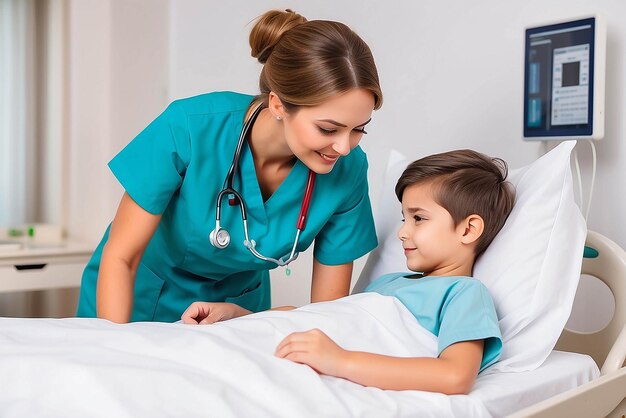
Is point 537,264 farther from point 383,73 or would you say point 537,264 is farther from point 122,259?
point 383,73

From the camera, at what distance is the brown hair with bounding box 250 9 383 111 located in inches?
53.4

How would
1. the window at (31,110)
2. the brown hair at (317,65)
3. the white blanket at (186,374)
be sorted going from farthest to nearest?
the window at (31,110) → the brown hair at (317,65) → the white blanket at (186,374)

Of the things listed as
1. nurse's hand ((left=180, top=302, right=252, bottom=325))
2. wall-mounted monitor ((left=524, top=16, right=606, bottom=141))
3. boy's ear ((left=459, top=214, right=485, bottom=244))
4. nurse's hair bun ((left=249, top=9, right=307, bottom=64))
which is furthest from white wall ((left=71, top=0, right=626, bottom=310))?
nurse's hand ((left=180, top=302, right=252, bottom=325))

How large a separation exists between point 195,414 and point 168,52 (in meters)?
2.53

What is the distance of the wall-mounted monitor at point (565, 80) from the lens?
1.68 m

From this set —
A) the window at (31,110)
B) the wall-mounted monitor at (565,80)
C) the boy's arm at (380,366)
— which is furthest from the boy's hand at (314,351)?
the window at (31,110)

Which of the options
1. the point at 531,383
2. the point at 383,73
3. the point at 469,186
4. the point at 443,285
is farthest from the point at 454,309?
the point at 383,73

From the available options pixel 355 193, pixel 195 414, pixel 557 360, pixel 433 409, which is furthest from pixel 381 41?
pixel 195 414

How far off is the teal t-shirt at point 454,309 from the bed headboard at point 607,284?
1.12 feet

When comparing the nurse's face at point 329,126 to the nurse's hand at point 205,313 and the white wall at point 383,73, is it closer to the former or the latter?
the nurse's hand at point 205,313

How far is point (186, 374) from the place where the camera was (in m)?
1.00

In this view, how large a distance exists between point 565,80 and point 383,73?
679mm

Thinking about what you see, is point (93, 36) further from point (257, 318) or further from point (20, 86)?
point (257, 318)

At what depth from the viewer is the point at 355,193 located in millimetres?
1684
